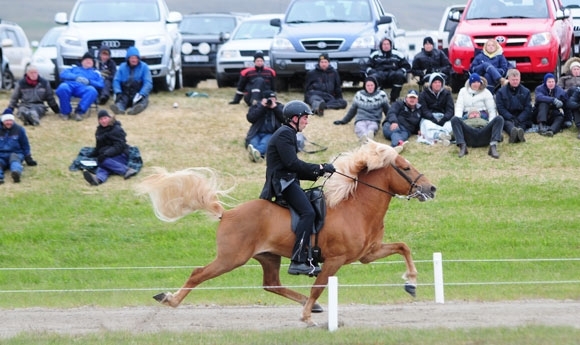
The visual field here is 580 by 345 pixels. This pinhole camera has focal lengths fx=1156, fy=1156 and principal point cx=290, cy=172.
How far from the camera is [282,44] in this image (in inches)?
1016

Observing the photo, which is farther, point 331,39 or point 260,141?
point 331,39

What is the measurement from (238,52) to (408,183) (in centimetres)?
1650

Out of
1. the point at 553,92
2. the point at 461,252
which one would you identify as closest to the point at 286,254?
the point at 461,252

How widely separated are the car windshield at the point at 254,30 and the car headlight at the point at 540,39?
327 inches

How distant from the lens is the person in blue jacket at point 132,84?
2442 cm

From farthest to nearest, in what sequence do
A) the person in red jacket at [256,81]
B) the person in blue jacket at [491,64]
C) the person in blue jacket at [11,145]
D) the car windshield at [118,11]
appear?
the car windshield at [118,11]
the person in red jacket at [256,81]
the person in blue jacket at [491,64]
the person in blue jacket at [11,145]

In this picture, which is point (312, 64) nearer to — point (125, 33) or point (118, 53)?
point (125, 33)

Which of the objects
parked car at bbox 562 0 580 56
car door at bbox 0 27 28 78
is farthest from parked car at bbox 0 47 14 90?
parked car at bbox 562 0 580 56

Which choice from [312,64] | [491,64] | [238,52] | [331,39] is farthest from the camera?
[238,52]

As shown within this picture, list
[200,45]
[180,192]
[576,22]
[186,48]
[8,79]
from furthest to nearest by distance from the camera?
[200,45] → [186,48] → [8,79] → [576,22] → [180,192]

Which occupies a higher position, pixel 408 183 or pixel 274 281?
pixel 408 183

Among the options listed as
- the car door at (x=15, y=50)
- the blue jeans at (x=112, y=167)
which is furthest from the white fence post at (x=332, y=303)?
the car door at (x=15, y=50)

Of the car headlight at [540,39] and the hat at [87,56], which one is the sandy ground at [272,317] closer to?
the hat at [87,56]

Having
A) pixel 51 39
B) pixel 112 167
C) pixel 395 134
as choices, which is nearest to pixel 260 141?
pixel 395 134
